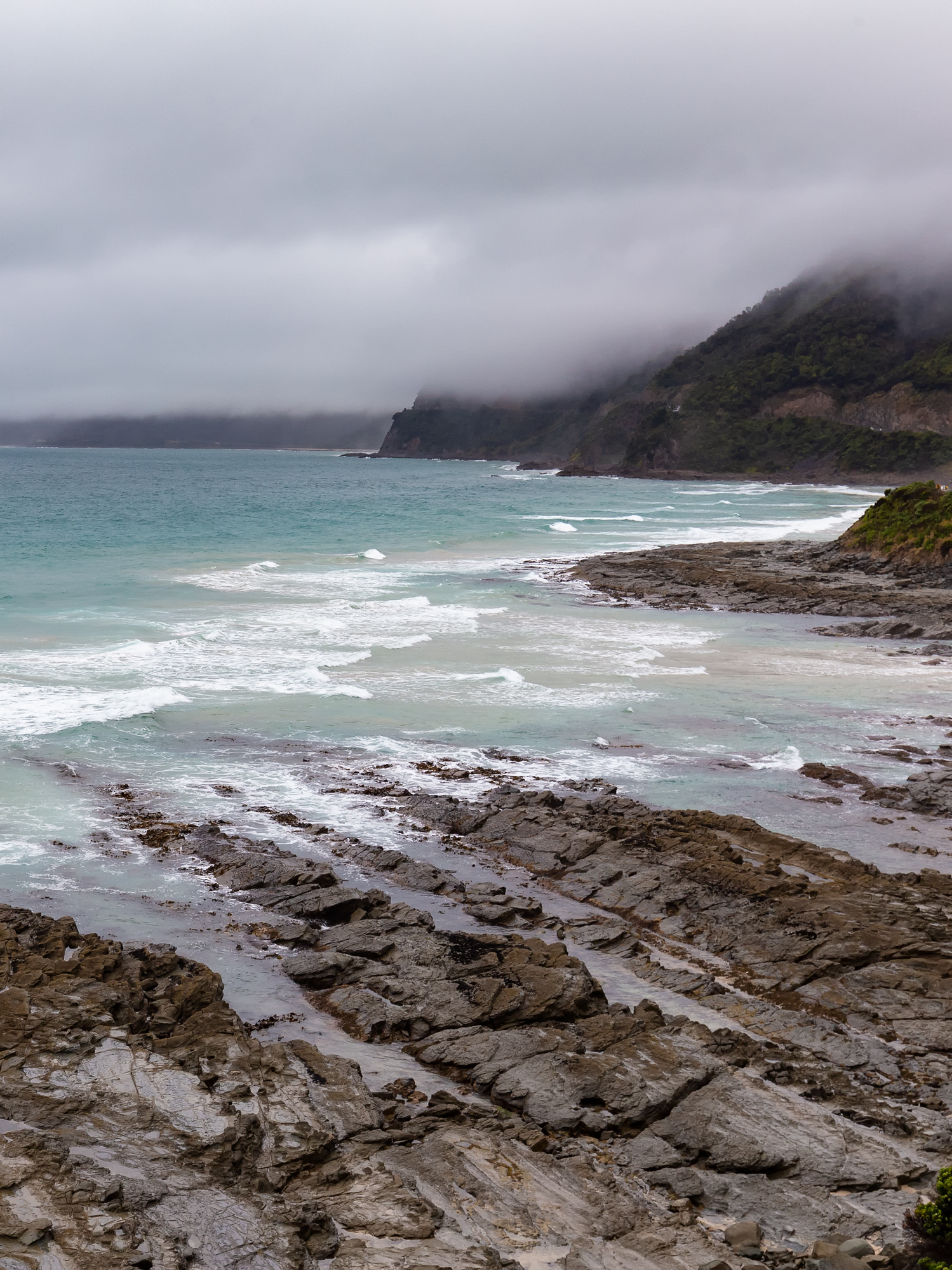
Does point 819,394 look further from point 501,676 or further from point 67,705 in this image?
point 67,705

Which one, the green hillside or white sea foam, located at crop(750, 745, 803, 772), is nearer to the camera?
white sea foam, located at crop(750, 745, 803, 772)

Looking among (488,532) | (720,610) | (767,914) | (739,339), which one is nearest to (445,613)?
(720,610)

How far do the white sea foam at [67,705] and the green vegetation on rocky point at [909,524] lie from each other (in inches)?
1354

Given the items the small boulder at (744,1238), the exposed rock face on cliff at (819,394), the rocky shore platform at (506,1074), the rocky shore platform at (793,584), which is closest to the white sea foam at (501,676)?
the rocky shore platform at (506,1074)

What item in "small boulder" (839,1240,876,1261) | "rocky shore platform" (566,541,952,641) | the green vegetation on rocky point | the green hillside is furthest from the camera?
the green hillside

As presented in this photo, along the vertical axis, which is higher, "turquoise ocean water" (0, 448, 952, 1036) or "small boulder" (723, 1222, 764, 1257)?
"turquoise ocean water" (0, 448, 952, 1036)

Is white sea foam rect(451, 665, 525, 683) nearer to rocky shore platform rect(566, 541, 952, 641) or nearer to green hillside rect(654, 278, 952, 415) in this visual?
rocky shore platform rect(566, 541, 952, 641)

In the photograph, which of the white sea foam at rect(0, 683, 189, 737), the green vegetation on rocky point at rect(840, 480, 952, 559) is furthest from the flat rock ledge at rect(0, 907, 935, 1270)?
the green vegetation on rocky point at rect(840, 480, 952, 559)

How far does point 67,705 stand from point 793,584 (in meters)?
28.6

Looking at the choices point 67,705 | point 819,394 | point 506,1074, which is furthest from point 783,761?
point 819,394

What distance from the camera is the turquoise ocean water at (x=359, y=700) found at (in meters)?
15.4

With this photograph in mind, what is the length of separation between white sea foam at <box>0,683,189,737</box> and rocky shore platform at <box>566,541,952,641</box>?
20.3 metres

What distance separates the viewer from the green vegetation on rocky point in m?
44.4

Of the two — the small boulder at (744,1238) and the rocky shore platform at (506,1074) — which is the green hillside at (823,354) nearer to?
the rocky shore platform at (506,1074)
